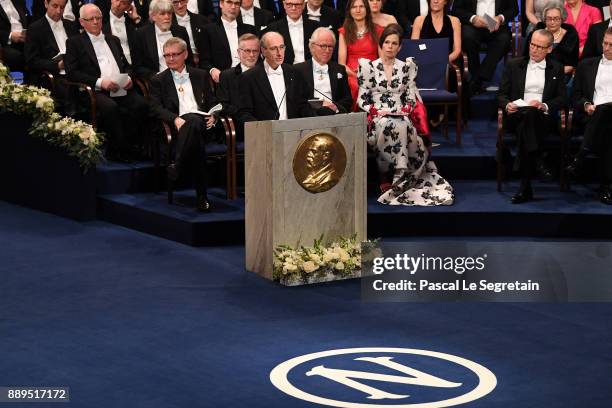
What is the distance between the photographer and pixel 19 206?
8625 mm

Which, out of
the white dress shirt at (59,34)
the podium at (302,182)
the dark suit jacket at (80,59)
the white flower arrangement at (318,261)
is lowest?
the white flower arrangement at (318,261)

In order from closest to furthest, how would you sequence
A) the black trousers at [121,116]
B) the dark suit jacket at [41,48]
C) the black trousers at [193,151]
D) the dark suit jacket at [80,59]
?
the black trousers at [193,151] → the black trousers at [121,116] → the dark suit jacket at [80,59] → the dark suit jacket at [41,48]

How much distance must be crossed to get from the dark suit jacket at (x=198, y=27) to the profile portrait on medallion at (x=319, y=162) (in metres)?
2.50

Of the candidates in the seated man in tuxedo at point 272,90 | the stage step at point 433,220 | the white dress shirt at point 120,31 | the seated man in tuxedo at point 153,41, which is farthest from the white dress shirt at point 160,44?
the stage step at point 433,220

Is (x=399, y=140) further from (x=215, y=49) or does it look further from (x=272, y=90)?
(x=215, y=49)

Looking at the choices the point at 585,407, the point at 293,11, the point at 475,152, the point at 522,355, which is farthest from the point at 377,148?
the point at 585,407

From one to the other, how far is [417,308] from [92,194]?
2833 mm

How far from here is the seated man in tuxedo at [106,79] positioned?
27.1 feet

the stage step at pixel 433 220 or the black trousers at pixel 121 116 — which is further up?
the black trousers at pixel 121 116

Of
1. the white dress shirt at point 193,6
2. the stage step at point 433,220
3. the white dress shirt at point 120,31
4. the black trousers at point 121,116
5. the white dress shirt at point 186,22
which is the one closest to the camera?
the stage step at point 433,220

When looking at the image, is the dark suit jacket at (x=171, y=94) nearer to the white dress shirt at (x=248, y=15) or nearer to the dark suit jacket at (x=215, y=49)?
the dark suit jacket at (x=215, y=49)

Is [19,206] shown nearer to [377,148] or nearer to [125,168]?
[125,168]

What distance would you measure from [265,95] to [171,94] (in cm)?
63

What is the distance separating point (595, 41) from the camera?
8766mm
